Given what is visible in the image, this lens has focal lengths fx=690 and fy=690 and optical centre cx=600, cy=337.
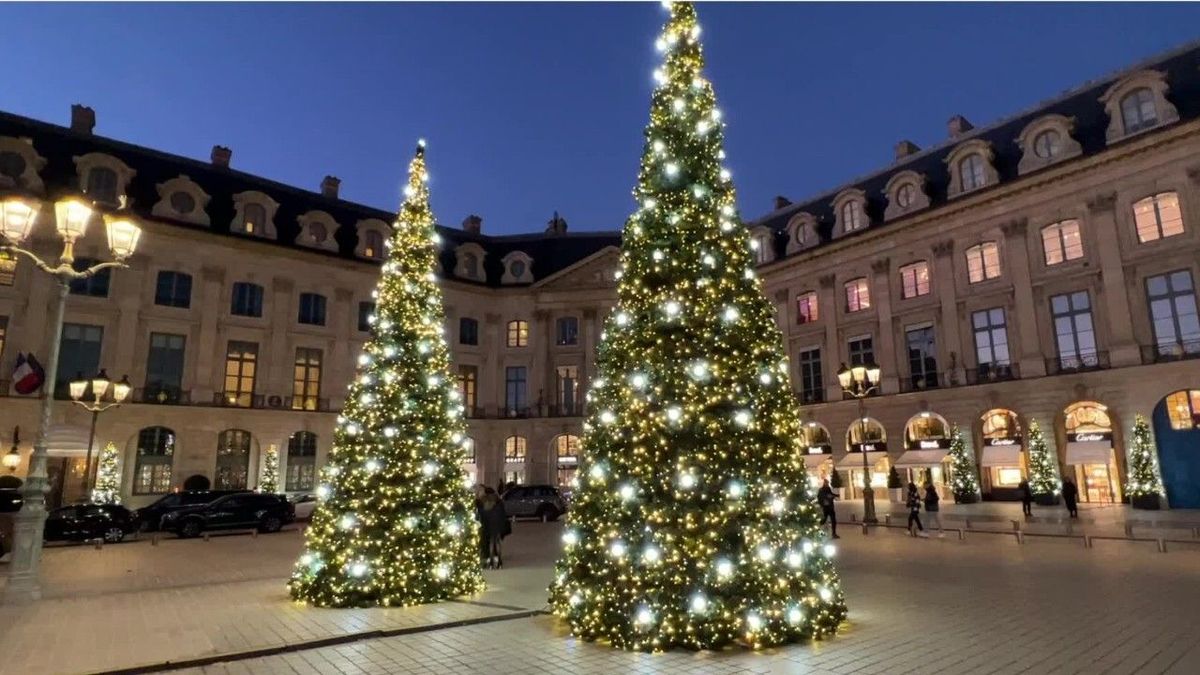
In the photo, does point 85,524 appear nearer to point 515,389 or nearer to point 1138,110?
point 515,389

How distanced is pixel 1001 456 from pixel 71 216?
33.8 metres

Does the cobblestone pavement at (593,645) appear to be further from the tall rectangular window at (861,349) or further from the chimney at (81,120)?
the chimney at (81,120)

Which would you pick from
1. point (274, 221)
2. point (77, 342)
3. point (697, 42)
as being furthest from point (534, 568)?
point (274, 221)

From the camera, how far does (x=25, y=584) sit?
416 inches

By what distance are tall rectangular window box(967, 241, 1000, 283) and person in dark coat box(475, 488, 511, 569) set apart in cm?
2786

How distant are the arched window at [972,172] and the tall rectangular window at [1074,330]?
6631 mm

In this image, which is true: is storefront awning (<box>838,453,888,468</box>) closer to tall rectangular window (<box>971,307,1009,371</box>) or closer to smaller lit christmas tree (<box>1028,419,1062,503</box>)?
tall rectangular window (<box>971,307,1009,371</box>)

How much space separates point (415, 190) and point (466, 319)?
33.2 m

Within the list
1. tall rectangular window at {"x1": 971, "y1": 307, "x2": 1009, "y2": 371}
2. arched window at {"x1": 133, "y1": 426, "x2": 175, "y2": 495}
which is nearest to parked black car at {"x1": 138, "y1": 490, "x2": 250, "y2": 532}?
arched window at {"x1": 133, "y1": 426, "x2": 175, "y2": 495}

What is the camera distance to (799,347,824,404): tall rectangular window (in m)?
39.4

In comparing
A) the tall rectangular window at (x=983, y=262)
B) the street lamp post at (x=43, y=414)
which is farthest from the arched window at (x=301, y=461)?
the tall rectangular window at (x=983, y=262)

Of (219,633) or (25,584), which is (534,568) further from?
(25,584)

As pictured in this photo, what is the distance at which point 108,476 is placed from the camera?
2970 centimetres

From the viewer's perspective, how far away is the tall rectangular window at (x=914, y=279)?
3519 cm
